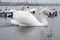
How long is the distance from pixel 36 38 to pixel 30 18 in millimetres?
7659

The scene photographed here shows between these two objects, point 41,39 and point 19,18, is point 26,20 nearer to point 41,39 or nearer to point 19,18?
point 19,18

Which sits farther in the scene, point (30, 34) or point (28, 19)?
point (28, 19)

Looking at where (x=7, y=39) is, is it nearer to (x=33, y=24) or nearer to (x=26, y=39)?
(x=26, y=39)

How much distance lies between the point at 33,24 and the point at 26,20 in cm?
79

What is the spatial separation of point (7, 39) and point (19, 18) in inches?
339

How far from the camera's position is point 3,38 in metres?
17.5

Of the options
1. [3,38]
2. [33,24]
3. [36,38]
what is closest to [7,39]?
[3,38]

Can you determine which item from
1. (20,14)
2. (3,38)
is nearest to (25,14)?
(20,14)

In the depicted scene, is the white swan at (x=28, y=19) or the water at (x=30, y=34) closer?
the water at (x=30, y=34)

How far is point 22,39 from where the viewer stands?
1695cm

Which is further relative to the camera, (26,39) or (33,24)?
(33,24)

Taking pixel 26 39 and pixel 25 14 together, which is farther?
pixel 25 14

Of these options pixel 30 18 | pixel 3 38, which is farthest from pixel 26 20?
pixel 3 38

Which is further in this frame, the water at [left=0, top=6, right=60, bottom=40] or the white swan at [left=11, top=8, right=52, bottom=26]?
the white swan at [left=11, top=8, right=52, bottom=26]
